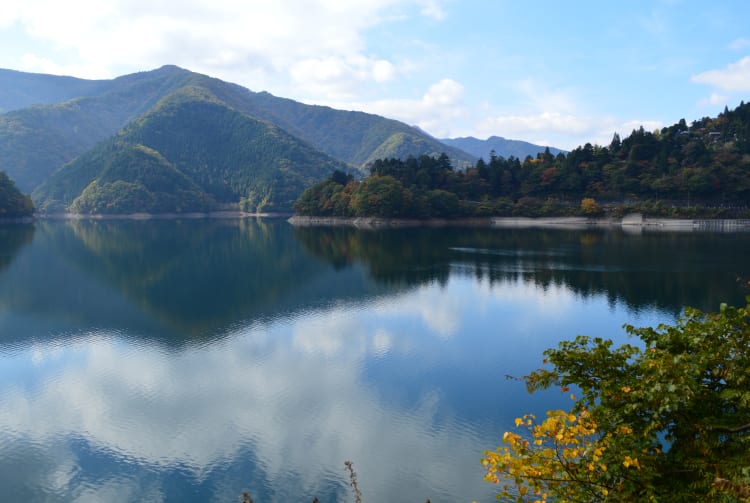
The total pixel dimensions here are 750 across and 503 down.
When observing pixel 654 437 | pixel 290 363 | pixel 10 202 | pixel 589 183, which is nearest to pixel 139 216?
pixel 10 202

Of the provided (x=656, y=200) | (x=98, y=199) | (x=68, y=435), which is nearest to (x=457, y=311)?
(x=68, y=435)

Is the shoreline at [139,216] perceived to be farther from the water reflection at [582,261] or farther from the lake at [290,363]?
the lake at [290,363]

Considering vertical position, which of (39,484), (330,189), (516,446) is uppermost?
(330,189)

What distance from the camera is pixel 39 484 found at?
1464cm

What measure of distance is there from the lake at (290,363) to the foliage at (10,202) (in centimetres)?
8036

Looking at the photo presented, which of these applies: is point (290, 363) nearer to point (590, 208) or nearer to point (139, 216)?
point (590, 208)

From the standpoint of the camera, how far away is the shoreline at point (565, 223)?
10162 cm

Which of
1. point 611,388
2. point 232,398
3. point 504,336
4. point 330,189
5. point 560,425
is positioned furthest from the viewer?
point 330,189

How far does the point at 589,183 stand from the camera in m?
121

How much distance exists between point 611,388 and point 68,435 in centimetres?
1752

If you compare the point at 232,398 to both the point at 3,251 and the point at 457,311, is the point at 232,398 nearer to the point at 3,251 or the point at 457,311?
the point at 457,311

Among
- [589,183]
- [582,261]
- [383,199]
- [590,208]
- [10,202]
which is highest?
[589,183]

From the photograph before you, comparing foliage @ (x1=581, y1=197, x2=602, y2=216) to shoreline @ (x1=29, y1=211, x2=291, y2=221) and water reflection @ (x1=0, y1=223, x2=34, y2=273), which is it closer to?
water reflection @ (x1=0, y1=223, x2=34, y2=273)

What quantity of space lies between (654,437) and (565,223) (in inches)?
4623
